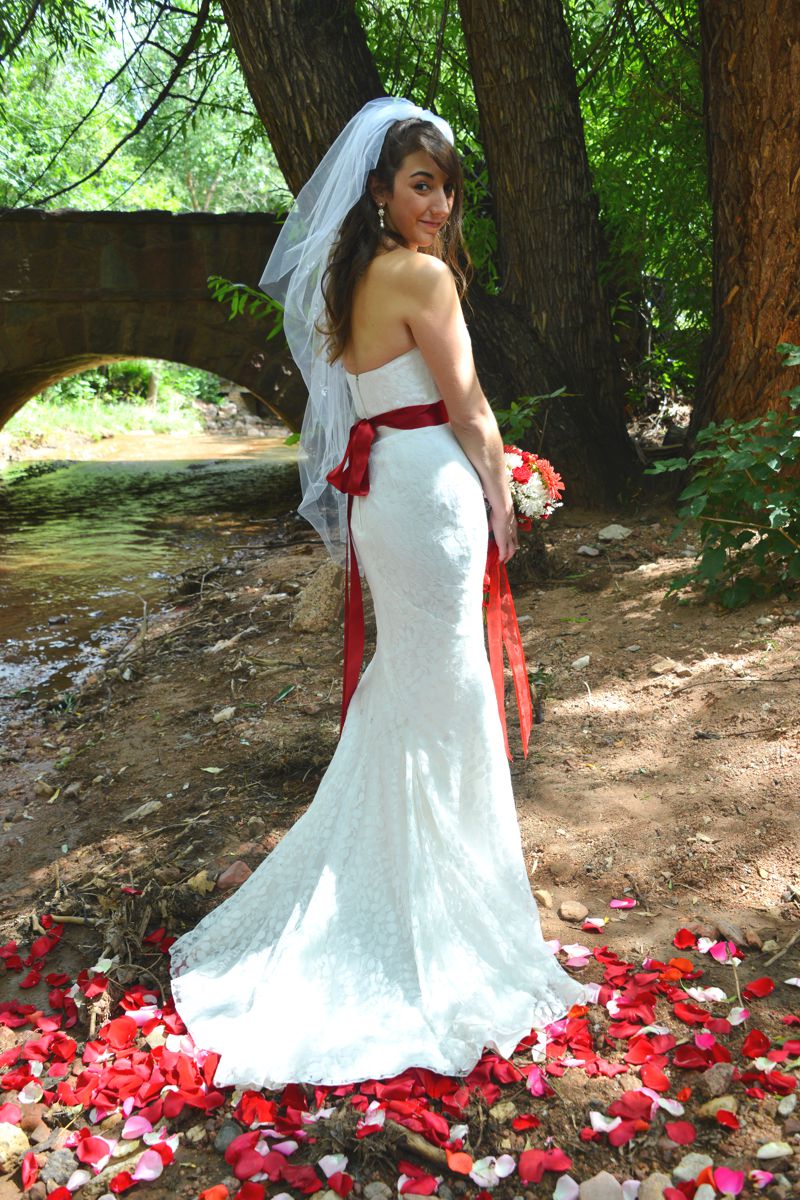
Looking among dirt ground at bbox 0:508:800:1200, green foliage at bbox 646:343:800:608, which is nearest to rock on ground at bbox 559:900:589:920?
dirt ground at bbox 0:508:800:1200

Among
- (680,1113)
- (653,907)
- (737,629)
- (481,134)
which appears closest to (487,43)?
(481,134)

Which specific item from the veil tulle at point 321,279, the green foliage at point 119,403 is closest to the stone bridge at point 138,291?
the veil tulle at point 321,279

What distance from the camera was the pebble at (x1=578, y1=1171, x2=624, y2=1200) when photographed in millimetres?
1898

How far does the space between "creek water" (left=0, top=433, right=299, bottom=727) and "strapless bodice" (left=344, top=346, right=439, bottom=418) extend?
144 inches

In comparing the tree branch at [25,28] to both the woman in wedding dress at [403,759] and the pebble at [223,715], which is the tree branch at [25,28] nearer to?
the pebble at [223,715]

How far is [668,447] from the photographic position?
23.4 feet

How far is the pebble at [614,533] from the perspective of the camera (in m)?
5.89

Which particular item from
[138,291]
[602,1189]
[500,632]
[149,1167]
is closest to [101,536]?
[138,291]

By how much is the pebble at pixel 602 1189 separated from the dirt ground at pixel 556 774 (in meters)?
0.08

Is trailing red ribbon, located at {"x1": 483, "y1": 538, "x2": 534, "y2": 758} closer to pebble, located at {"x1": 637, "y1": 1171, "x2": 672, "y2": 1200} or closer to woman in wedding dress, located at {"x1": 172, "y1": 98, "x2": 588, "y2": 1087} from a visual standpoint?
woman in wedding dress, located at {"x1": 172, "y1": 98, "x2": 588, "y2": 1087}

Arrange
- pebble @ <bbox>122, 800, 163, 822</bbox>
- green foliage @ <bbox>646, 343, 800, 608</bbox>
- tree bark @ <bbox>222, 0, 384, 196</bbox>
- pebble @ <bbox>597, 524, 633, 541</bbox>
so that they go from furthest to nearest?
pebble @ <bbox>597, 524, 633, 541</bbox>
tree bark @ <bbox>222, 0, 384, 196</bbox>
green foliage @ <bbox>646, 343, 800, 608</bbox>
pebble @ <bbox>122, 800, 163, 822</bbox>

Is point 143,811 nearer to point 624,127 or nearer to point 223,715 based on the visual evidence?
point 223,715

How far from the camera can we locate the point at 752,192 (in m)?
5.07

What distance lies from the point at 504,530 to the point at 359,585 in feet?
1.62
